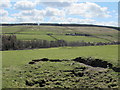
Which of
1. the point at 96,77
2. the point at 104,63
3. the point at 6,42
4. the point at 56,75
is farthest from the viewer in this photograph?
the point at 6,42

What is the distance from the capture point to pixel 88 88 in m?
14.0

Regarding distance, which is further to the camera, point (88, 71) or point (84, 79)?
point (88, 71)

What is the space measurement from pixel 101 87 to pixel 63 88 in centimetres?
331

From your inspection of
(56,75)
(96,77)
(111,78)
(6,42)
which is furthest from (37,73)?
(6,42)

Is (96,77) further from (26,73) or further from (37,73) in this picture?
(26,73)

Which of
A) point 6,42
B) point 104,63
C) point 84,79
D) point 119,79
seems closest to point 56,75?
point 84,79

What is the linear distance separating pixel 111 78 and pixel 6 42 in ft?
210

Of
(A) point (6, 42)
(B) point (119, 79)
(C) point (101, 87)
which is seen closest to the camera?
(C) point (101, 87)

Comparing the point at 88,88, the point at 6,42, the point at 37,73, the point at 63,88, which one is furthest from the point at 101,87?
the point at 6,42

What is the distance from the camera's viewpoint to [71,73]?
18.3m

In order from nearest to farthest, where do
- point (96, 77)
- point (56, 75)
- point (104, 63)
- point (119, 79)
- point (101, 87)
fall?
point (101, 87)
point (119, 79)
point (96, 77)
point (56, 75)
point (104, 63)

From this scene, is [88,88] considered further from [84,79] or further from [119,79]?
[119,79]

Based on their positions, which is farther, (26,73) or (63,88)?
(26,73)

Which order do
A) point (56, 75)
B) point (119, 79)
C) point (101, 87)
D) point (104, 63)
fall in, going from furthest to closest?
point (104, 63) → point (56, 75) → point (119, 79) → point (101, 87)
